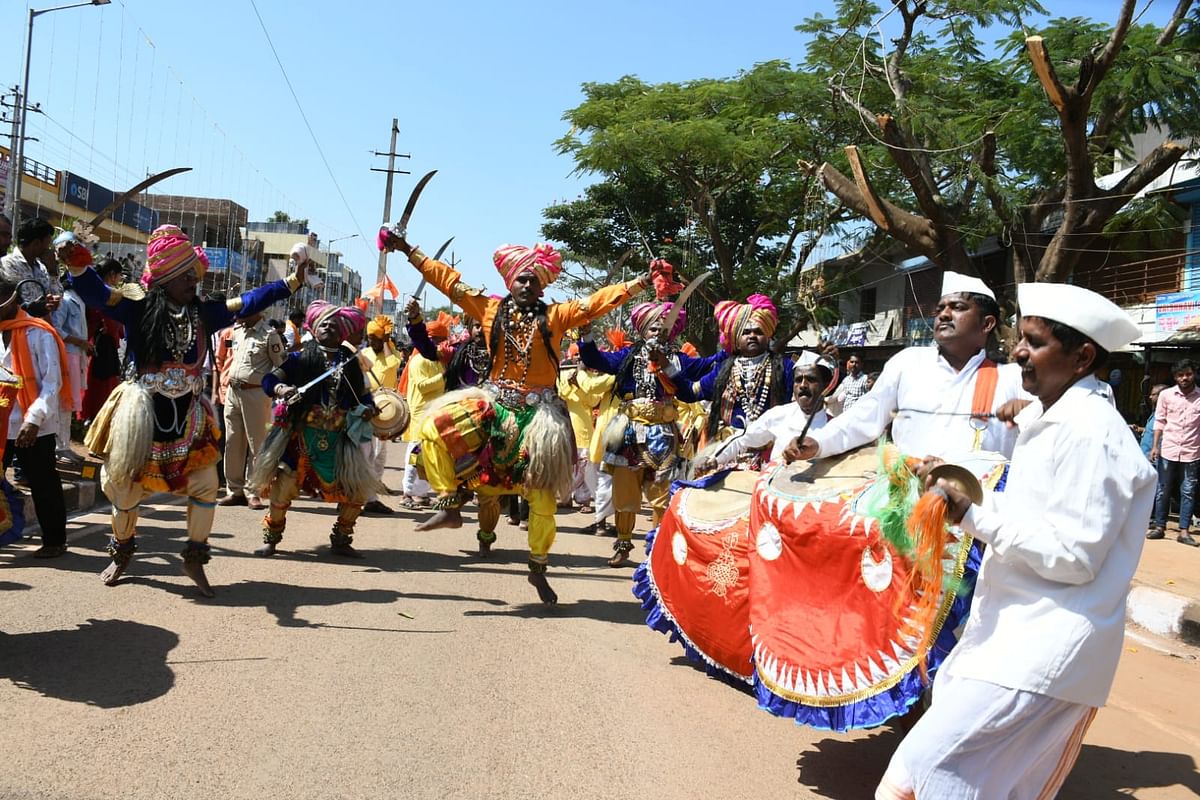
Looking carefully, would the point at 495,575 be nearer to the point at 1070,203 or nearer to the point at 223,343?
the point at 223,343

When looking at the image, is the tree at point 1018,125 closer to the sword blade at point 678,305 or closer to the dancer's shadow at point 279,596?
the sword blade at point 678,305

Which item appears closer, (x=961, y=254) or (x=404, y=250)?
(x=404, y=250)

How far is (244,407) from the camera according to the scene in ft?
34.0

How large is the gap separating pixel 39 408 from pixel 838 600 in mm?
4936

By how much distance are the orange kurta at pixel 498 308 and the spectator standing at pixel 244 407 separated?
143 inches

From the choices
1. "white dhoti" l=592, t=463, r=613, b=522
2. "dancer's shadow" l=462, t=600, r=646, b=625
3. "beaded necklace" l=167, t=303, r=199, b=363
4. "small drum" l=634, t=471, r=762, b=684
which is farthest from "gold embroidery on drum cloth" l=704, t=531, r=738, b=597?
"white dhoti" l=592, t=463, r=613, b=522

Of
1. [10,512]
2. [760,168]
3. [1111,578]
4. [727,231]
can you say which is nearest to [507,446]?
[10,512]

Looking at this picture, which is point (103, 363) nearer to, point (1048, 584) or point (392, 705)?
point (392, 705)

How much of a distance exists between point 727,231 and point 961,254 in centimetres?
1652

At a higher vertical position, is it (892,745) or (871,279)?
(871,279)

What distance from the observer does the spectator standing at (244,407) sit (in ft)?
33.3

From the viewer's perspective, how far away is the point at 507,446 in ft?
22.6

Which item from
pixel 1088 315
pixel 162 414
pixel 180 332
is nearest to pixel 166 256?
pixel 180 332

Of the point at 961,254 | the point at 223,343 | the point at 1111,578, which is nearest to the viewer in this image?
the point at 1111,578
